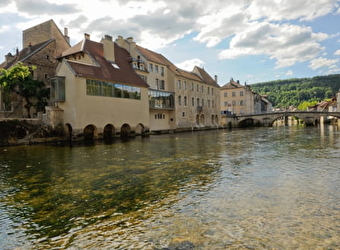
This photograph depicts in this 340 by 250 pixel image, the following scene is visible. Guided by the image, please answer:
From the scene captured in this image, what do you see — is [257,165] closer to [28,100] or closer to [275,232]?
[275,232]

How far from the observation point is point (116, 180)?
8.87 metres

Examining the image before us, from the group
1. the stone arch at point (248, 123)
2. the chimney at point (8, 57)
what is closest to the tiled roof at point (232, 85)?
the stone arch at point (248, 123)

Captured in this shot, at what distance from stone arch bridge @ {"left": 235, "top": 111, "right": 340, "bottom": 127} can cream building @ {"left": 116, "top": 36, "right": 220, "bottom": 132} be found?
1128 centimetres

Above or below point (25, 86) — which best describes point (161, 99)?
below

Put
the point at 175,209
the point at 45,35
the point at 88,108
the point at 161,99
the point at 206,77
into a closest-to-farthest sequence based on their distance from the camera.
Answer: the point at 175,209 < the point at 88,108 < the point at 161,99 < the point at 45,35 < the point at 206,77

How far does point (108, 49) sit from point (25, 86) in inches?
441

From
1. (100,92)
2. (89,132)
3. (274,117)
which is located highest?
(100,92)

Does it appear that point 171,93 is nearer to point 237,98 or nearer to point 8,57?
point 8,57

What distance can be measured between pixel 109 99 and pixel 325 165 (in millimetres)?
24364

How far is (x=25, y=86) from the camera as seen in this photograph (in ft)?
108

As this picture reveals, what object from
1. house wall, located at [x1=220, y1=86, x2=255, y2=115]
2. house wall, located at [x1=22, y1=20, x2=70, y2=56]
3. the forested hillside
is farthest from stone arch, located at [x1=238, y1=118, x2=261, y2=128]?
the forested hillside

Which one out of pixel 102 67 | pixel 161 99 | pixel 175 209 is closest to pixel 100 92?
pixel 102 67

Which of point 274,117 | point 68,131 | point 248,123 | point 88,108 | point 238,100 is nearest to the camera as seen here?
point 88,108

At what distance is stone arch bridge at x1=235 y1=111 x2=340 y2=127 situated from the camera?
60188 millimetres
